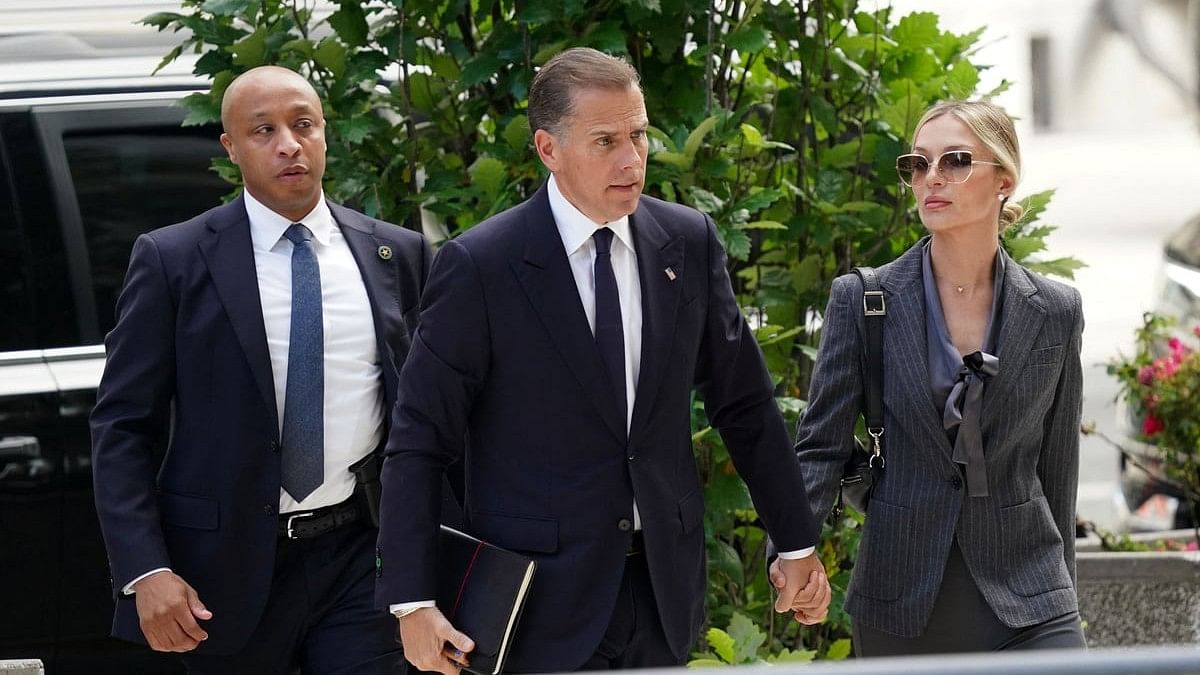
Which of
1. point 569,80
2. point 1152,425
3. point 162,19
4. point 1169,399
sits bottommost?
point 1152,425

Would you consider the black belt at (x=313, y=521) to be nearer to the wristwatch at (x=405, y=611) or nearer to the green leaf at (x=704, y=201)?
the wristwatch at (x=405, y=611)

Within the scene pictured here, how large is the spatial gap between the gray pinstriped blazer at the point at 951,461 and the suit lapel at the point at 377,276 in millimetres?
979

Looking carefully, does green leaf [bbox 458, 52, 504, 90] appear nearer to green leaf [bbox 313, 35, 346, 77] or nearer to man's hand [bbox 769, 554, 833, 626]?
green leaf [bbox 313, 35, 346, 77]

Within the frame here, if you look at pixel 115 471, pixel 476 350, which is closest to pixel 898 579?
pixel 476 350

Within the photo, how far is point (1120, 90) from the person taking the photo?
23281 mm

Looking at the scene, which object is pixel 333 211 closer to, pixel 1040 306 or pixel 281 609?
pixel 281 609

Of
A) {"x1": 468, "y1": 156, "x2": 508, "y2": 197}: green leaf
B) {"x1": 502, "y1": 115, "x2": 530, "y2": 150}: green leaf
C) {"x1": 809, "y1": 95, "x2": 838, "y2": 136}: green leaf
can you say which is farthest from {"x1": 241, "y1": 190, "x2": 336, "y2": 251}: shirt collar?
{"x1": 809, "y1": 95, "x2": 838, "y2": 136}: green leaf

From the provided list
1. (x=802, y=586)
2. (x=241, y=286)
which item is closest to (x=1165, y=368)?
(x=802, y=586)

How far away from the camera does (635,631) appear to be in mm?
3721

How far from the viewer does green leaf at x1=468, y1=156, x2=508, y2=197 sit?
481 centimetres

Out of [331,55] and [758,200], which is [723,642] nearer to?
[758,200]

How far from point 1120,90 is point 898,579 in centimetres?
2049

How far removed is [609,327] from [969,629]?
1053 millimetres

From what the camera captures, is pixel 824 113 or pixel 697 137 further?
pixel 824 113
